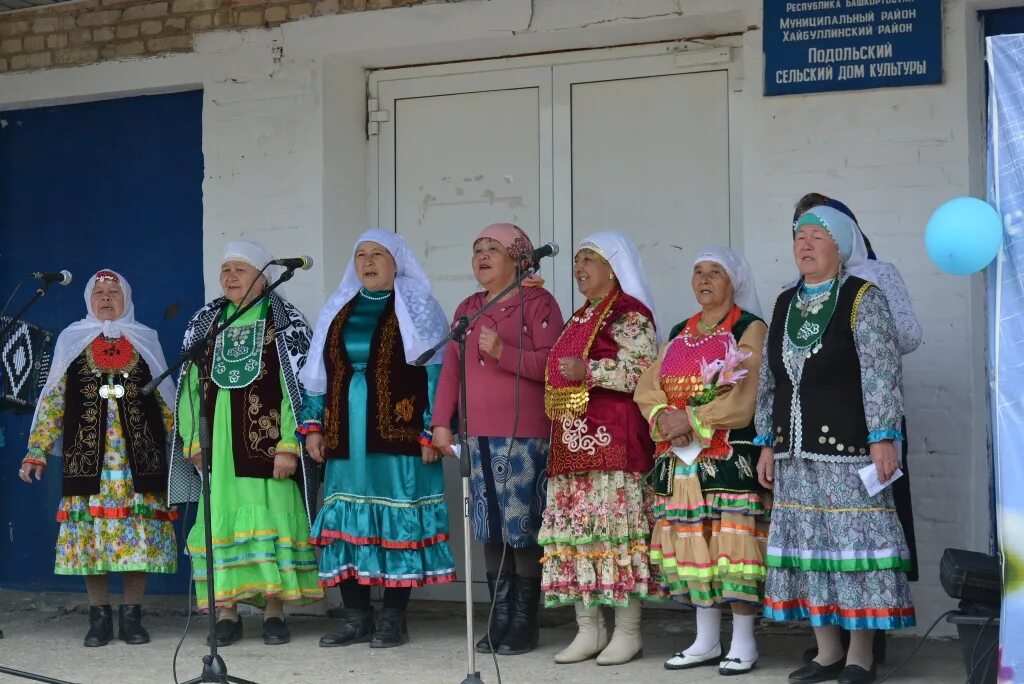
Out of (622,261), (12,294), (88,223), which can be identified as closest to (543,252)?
(622,261)

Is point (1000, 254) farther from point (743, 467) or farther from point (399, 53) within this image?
point (399, 53)

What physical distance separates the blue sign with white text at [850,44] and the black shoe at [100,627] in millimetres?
3655

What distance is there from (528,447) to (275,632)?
1402 mm

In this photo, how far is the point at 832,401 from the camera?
15.4 ft

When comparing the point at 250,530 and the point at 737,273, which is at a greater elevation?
the point at 737,273

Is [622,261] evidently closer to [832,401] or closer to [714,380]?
[714,380]

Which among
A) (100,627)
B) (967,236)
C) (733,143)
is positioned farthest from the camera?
(733,143)

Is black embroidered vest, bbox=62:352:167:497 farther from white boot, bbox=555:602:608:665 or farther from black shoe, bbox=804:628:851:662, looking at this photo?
black shoe, bbox=804:628:851:662

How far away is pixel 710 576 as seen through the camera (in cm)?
494

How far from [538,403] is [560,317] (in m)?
0.38

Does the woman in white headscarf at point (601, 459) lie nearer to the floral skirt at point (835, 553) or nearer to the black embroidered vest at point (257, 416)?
the floral skirt at point (835, 553)

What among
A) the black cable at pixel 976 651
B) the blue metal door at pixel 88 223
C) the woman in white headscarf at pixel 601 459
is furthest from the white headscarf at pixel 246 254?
the black cable at pixel 976 651

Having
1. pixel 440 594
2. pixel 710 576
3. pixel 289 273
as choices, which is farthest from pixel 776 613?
pixel 440 594

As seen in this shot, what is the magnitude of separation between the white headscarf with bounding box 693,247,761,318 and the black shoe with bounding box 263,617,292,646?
2.36 m
